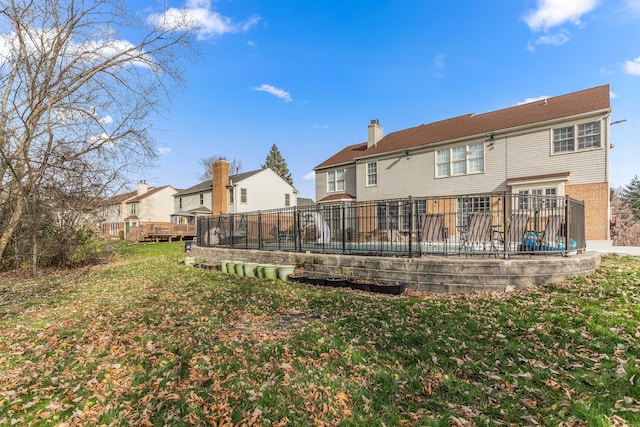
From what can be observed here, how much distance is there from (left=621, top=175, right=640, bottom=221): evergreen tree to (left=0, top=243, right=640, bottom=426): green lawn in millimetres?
34491

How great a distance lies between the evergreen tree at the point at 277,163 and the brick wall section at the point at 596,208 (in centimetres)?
5241

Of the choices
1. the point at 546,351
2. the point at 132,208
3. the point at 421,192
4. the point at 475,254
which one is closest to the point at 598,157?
the point at 421,192

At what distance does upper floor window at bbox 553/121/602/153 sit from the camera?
43.0ft

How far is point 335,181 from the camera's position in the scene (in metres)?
23.2

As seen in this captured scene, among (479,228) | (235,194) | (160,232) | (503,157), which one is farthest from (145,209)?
(479,228)

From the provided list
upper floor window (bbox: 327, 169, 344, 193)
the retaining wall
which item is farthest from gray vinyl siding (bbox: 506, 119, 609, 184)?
upper floor window (bbox: 327, 169, 344, 193)

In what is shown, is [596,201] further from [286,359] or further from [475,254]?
[286,359]

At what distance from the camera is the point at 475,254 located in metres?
7.57

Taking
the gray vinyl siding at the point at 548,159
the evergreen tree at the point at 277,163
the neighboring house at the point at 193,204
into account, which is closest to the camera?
the gray vinyl siding at the point at 548,159

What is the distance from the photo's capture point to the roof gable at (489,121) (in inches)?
554

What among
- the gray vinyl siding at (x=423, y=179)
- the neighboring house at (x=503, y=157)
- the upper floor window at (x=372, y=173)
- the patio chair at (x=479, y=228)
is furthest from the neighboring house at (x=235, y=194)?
Answer: the patio chair at (x=479, y=228)

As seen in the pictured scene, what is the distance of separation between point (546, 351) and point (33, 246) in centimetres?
1504

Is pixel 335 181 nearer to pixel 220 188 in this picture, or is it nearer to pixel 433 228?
pixel 220 188

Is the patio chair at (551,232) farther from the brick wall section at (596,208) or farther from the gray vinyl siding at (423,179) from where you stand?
the gray vinyl siding at (423,179)
